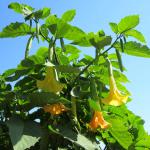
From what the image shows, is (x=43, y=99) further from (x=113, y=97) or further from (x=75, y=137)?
(x=113, y=97)

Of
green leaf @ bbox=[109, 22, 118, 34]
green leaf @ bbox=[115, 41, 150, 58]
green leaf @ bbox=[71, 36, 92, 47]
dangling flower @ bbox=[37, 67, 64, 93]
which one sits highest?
green leaf @ bbox=[109, 22, 118, 34]

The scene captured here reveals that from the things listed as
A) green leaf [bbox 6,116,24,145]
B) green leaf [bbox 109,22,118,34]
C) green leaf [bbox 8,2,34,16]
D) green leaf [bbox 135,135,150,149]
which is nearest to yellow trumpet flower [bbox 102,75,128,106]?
green leaf [bbox 109,22,118,34]

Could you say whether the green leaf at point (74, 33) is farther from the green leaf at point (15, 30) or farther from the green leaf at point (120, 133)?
the green leaf at point (120, 133)

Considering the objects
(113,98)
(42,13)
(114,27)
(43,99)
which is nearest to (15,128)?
(43,99)

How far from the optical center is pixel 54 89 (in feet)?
7.04

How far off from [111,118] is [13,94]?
626mm

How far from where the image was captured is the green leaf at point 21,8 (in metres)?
2.36

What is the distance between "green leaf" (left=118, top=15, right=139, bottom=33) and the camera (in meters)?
2.27

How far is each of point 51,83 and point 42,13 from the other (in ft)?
1.64

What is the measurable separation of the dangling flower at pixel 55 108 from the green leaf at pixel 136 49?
529 millimetres

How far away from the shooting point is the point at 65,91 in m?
2.40

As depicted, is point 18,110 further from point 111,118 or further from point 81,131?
point 111,118

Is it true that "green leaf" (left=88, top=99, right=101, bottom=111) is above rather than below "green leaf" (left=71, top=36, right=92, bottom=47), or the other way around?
below

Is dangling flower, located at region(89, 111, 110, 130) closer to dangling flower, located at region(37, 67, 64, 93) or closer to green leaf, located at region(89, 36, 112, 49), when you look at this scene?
dangling flower, located at region(37, 67, 64, 93)
